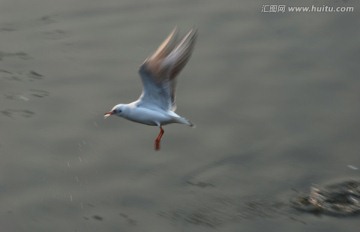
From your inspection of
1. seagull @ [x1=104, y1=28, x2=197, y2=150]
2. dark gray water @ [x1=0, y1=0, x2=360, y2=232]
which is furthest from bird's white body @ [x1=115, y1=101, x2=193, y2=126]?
dark gray water @ [x1=0, y1=0, x2=360, y2=232]

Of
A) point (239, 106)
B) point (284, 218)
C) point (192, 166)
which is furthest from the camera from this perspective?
point (239, 106)

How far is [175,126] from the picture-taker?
13.1 meters

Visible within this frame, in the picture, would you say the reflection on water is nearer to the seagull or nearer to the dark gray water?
the dark gray water

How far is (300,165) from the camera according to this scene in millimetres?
12453

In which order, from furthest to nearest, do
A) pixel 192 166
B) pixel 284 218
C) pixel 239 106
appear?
1. pixel 239 106
2. pixel 192 166
3. pixel 284 218

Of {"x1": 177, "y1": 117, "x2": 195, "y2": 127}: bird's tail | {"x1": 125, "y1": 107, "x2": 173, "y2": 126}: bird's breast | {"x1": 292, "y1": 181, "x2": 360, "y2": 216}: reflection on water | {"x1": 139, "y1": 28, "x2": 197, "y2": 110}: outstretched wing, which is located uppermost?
{"x1": 139, "y1": 28, "x2": 197, "y2": 110}: outstretched wing

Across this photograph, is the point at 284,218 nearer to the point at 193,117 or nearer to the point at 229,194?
the point at 229,194

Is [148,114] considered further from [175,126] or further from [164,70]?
[175,126]

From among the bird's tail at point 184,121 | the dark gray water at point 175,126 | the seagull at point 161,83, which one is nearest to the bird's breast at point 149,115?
the seagull at point 161,83

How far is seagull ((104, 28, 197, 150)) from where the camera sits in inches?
425

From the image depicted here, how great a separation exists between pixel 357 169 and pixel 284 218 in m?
1.19

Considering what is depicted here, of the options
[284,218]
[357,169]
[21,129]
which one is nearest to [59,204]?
[21,129]

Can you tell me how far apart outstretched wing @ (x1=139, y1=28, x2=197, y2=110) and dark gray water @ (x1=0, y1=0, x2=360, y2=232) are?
4.55 feet

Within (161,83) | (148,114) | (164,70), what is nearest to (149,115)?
(148,114)
